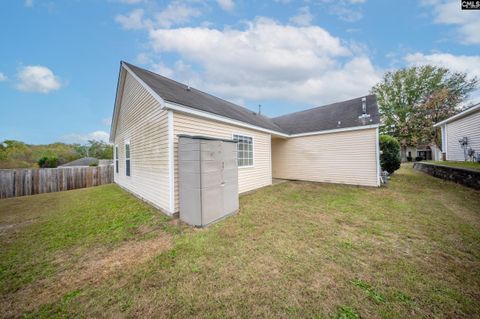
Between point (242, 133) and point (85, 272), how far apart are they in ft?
19.9

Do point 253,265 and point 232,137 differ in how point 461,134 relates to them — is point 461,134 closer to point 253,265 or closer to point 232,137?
point 232,137

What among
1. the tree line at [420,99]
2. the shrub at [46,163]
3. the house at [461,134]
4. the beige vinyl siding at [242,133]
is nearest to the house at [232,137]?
the beige vinyl siding at [242,133]

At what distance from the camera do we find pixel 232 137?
6793 millimetres

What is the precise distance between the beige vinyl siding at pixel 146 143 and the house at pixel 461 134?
15.2 m

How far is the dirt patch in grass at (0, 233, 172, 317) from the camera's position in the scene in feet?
6.84

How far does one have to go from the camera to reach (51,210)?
6031 millimetres

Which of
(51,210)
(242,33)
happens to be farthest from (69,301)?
(242,33)

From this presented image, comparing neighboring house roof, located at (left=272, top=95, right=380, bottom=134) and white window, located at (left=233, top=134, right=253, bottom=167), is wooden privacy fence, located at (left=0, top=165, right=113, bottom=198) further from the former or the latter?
neighboring house roof, located at (left=272, top=95, right=380, bottom=134)

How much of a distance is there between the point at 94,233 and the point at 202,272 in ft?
10.9

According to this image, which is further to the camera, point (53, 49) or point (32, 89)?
point (32, 89)

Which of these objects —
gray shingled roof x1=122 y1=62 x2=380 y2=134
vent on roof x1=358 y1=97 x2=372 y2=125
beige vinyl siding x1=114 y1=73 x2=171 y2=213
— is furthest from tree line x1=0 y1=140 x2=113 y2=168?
vent on roof x1=358 y1=97 x2=372 y2=125

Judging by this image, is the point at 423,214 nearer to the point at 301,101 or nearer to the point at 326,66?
the point at 326,66

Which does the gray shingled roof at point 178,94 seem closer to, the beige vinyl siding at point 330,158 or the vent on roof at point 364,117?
the beige vinyl siding at point 330,158

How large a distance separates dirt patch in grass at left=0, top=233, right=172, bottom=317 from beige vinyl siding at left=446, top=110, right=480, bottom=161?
653 inches
